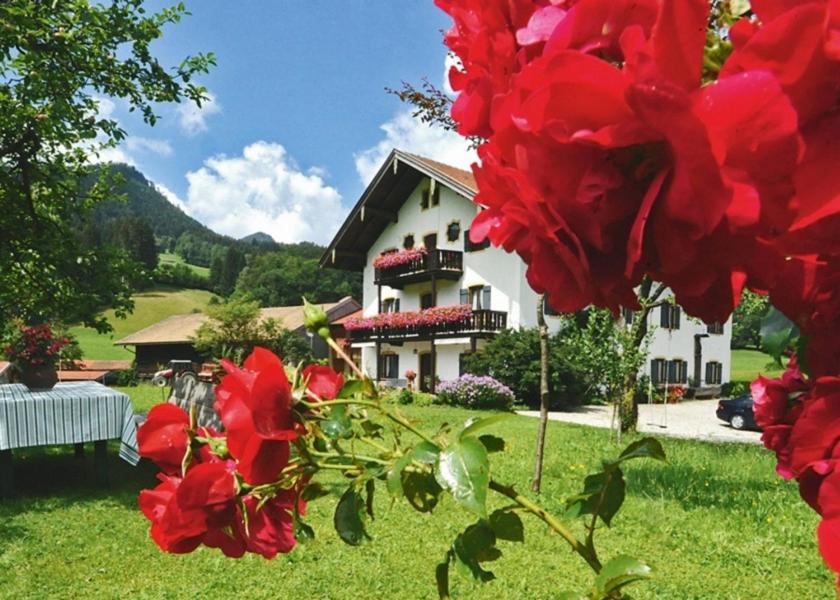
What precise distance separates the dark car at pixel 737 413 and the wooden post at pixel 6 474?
13.5m

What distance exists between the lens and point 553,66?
0.30 metres

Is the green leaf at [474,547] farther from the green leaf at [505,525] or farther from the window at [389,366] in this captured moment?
the window at [389,366]

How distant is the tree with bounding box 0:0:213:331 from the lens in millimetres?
5629

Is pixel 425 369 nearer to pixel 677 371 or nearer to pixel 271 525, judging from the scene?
pixel 677 371

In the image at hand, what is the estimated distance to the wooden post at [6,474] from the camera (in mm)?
5605

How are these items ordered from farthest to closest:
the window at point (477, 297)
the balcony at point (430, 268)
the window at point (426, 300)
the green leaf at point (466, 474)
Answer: the window at point (426, 300) < the balcony at point (430, 268) < the window at point (477, 297) < the green leaf at point (466, 474)

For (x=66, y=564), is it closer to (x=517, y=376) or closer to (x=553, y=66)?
(x=553, y=66)

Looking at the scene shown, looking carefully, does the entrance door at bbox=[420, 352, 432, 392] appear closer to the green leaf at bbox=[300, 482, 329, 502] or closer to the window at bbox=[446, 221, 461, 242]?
the window at bbox=[446, 221, 461, 242]

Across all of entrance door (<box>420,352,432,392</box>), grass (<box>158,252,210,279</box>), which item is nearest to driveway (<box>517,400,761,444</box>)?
entrance door (<box>420,352,432,392</box>)

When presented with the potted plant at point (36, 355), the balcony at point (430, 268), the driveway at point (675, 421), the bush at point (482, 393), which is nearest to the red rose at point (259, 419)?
the potted plant at point (36, 355)

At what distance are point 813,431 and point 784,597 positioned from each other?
407 cm

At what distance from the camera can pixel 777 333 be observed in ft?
1.96

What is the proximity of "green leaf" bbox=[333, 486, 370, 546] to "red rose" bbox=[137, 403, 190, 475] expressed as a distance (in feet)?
0.66

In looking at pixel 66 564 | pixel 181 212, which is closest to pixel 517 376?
pixel 66 564
